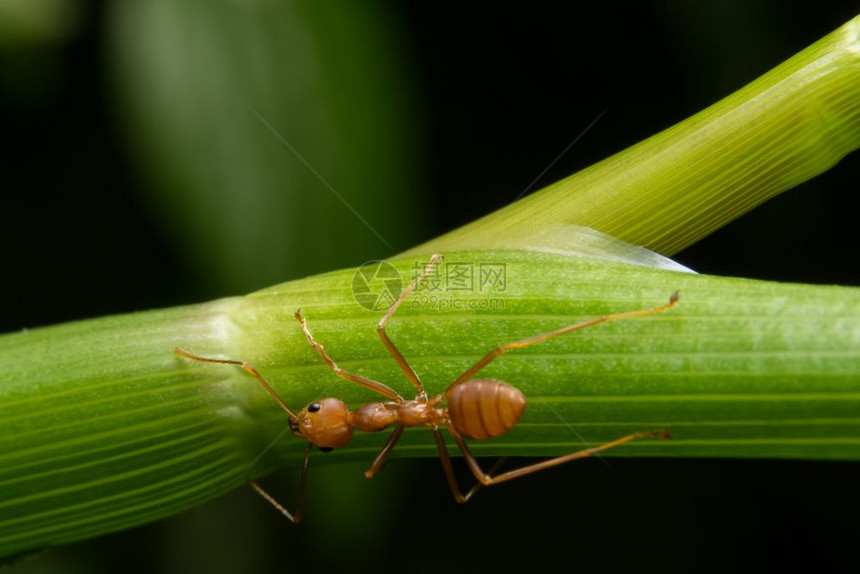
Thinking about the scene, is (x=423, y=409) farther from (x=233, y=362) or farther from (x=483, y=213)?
(x=483, y=213)

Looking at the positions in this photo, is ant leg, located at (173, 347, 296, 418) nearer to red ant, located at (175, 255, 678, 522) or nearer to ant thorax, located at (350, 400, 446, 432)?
red ant, located at (175, 255, 678, 522)

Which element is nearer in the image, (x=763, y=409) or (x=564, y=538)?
(x=763, y=409)

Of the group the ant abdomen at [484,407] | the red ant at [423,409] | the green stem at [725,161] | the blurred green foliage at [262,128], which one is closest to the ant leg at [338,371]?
the red ant at [423,409]

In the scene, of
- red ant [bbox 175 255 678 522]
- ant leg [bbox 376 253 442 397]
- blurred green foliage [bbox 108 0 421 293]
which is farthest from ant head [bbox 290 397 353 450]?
blurred green foliage [bbox 108 0 421 293]

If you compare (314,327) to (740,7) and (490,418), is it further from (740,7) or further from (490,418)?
(740,7)

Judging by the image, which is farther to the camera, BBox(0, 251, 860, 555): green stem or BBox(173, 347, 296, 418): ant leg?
BBox(173, 347, 296, 418): ant leg

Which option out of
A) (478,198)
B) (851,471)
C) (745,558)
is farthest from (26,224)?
(851,471)
